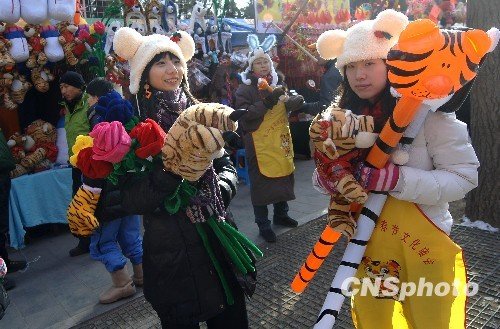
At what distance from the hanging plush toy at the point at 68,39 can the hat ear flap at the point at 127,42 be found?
3.31m

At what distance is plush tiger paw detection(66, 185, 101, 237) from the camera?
158cm

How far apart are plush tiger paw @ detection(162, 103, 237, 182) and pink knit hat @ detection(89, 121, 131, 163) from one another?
0.16 metres

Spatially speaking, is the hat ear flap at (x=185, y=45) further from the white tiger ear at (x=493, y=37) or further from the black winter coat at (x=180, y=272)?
the white tiger ear at (x=493, y=37)

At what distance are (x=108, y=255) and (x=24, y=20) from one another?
9.90 feet

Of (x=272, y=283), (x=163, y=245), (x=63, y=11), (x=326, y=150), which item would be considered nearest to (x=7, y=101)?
(x=63, y=11)

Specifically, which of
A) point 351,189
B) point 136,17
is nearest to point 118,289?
point 351,189

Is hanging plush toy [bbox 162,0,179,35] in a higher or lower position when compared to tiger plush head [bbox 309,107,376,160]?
higher

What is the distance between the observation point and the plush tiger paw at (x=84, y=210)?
1584mm

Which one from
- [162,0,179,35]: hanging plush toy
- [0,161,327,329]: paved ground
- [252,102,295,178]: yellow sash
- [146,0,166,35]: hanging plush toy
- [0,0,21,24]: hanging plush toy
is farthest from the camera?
[162,0,179,35]: hanging plush toy

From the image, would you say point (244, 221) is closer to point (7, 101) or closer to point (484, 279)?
point (484, 279)

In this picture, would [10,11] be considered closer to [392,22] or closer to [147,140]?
[147,140]

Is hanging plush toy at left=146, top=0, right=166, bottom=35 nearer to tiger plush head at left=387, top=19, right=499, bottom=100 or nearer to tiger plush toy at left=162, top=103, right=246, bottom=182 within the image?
tiger plush toy at left=162, top=103, right=246, bottom=182

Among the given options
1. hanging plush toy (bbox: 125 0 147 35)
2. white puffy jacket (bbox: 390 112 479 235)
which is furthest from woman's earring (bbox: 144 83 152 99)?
hanging plush toy (bbox: 125 0 147 35)

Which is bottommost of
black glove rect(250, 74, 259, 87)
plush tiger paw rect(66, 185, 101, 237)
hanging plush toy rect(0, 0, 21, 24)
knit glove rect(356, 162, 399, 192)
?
plush tiger paw rect(66, 185, 101, 237)
